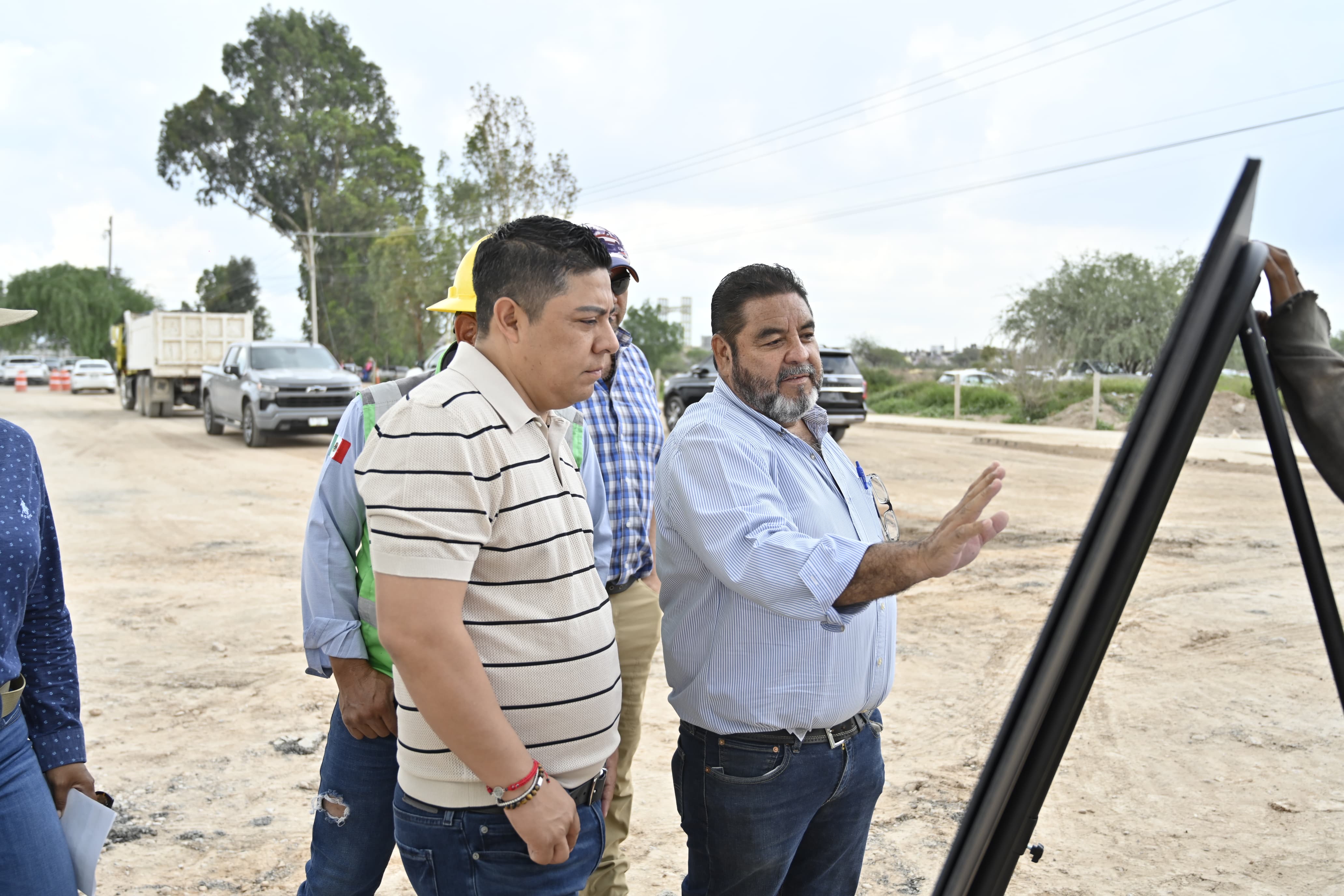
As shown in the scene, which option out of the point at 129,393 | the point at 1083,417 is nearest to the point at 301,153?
the point at 129,393

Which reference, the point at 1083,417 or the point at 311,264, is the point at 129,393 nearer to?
the point at 311,264

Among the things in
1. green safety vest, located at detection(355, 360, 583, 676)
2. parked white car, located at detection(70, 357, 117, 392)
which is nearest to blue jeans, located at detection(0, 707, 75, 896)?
green safety vest, located at detection(355, 360, 583, 676)

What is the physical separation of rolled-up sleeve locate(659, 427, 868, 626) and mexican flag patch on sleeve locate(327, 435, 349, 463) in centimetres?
78

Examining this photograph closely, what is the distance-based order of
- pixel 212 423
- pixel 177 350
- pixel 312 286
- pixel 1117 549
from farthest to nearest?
pixel 312 286
pixel 177 350
pixel 212 423
pixel 1117 549

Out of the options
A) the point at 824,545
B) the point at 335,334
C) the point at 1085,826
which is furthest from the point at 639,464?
the point at 335,334

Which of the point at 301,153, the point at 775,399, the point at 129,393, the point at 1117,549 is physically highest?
the point at 301,153

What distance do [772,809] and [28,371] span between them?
63.4 metres

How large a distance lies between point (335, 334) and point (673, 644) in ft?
192

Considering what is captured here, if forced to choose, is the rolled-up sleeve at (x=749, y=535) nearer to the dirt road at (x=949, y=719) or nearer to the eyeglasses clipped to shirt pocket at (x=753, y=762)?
the eyeglasses clipped to shirt pocket at (x=753, y=762)

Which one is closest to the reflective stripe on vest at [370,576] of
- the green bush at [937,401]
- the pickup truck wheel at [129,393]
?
the green bush at [937,401]

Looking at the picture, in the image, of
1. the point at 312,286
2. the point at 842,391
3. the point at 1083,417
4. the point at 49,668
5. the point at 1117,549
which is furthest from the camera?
the point at 312,286

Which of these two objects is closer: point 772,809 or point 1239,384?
point 1239,384

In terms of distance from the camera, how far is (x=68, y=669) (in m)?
2.27

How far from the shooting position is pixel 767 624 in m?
2.15
